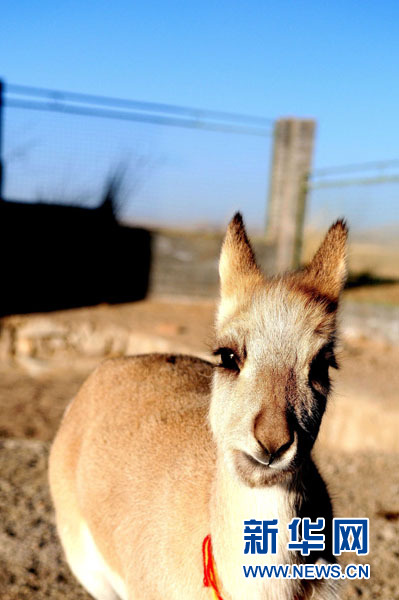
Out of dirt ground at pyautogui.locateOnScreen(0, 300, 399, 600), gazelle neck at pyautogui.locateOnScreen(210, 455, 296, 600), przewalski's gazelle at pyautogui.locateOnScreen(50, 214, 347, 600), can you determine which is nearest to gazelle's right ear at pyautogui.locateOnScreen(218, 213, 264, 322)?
przewalski's gazelle at pyautogui.locateOnScreen(50, 214, 347, 600)

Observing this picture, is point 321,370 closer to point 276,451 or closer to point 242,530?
point 276,451

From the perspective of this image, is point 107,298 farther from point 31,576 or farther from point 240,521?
point 240,521

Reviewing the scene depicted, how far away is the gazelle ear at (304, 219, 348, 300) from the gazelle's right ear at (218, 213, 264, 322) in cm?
21

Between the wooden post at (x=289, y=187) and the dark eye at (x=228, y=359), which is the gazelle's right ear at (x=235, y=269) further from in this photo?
the wooden post at (x=289, y=187)

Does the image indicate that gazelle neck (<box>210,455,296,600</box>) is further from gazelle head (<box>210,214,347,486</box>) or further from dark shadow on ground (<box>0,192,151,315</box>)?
dark shadow on ground (<box>0,192,151,315</box>)

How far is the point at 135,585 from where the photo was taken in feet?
8.64

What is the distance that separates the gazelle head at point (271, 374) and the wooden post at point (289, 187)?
332 inches

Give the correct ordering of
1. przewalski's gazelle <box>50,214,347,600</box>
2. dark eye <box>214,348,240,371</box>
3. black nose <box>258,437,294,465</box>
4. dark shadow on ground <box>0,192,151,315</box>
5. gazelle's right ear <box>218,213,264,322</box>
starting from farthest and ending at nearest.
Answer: dark shadow on ground <box>0,192,151,315</box> → gazelle's right ear <box>218,213,264,322</box> → dark eye <box>214,348,240,371</box> → przewalski's gazelle <box>50,214,347,600</box> → black nose <box>258,437,294,465</box>

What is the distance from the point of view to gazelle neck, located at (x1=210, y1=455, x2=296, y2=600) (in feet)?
7.13

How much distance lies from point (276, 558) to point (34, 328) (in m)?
7.05

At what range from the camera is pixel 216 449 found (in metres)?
2.54

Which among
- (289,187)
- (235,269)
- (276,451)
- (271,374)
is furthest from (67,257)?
(276,451)

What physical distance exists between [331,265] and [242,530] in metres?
1.05

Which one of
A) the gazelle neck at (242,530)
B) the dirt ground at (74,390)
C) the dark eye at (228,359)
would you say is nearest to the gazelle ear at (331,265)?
the dirt ground at (74,390)
